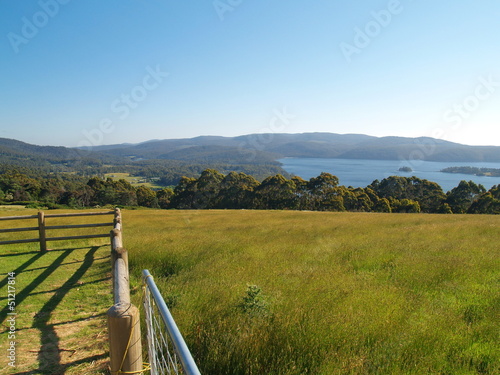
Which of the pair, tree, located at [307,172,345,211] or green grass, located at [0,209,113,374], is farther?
tree, located at [307,172,345,211]

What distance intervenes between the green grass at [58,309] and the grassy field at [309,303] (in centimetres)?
4

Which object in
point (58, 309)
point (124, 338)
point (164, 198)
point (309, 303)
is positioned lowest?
point (164, 198)

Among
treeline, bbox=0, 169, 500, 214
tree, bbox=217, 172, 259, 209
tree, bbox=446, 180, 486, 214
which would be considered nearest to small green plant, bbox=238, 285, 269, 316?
treeline, bbox=0, 169, 500, 214

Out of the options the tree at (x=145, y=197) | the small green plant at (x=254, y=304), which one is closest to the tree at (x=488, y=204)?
the small green plant at (x=254, y=304)

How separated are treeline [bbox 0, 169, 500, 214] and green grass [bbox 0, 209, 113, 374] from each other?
4439 cm

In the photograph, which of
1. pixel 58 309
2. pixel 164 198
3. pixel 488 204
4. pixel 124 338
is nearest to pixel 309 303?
pixel 124 338

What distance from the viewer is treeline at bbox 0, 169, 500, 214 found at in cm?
5038

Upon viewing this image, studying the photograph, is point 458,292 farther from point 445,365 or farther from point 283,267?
point 283,267

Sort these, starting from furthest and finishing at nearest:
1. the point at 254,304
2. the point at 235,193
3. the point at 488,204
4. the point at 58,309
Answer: the point at 235,193, the point at 488,204, the point at 58,309, the point at 254,304

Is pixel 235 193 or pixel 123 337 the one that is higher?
pixel 123 337

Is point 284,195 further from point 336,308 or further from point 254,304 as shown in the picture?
point 254,304

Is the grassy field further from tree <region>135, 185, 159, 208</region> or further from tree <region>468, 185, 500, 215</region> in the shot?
tree <region>135, 185, 159, 208</region>

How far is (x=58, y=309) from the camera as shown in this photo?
17.9 ft

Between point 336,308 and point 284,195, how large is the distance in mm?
49541
